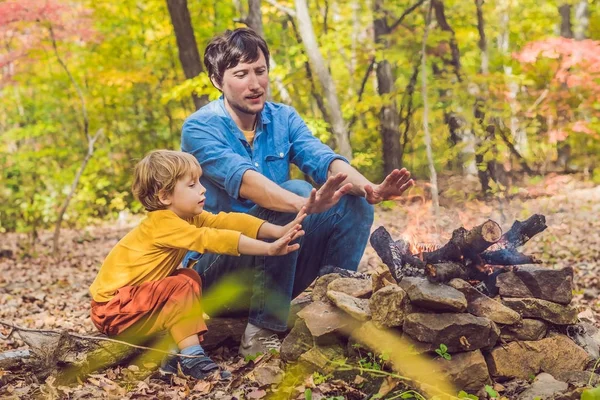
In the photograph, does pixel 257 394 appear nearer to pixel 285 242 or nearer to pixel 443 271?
pixel 285 242

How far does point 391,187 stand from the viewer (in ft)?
9.95

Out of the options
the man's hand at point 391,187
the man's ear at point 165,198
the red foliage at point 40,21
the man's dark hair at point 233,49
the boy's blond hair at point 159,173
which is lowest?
the man's hand at point 391,187

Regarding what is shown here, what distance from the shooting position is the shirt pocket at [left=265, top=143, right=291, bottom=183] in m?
3.64

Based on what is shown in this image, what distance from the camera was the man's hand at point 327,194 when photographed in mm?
2850

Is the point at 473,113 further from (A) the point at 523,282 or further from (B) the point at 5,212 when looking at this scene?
(B) the point at 5,212

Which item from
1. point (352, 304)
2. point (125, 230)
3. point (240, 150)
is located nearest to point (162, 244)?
point (240, 150)

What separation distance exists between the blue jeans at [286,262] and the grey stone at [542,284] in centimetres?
85

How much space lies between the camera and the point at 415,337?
9.05 feet

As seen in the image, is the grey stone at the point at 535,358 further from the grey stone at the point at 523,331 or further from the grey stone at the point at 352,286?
the grey stone at the point at 352,286

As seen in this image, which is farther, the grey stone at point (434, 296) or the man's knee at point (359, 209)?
the man's knee at point (359, 209)

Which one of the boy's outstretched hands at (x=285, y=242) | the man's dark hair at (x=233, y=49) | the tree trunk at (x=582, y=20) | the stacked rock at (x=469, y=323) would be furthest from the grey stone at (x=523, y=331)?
the tree trunk at (x=582, y=20)

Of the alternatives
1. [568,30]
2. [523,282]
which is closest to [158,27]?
[568,30]

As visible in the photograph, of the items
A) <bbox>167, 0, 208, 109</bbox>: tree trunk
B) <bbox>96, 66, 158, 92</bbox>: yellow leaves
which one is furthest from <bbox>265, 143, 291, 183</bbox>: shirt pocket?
<bbox>96, 66, 158, 92</bbox>: yellow leaves

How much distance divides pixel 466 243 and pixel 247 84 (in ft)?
4.77
